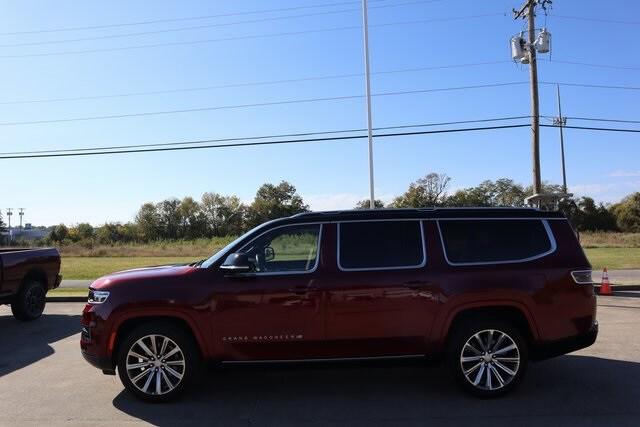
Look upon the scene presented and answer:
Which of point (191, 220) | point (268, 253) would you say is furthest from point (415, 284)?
point (191, 220)

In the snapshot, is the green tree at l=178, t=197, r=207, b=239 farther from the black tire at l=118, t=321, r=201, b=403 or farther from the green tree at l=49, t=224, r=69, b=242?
the black tire at l=118, t=321, r=201, b=403

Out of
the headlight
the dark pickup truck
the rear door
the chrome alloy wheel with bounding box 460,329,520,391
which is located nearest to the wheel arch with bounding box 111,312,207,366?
the headlight

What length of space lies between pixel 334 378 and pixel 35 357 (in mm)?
4582

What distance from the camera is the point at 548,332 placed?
573 cm

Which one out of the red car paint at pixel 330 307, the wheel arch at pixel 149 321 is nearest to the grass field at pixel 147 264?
the wheel arch at pixel 149 321

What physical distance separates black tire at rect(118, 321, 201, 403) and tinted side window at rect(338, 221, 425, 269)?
1813 millimetres

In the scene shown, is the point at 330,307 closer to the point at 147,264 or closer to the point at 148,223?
the point at 147,264

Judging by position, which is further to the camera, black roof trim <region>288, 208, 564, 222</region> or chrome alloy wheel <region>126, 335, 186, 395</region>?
black roof trim <region>288, 208, 564, 222</region>

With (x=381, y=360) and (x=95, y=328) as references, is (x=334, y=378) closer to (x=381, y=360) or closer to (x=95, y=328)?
(x=381, y=360)

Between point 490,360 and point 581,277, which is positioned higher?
point 581,277

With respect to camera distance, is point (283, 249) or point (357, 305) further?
point (283, 249)

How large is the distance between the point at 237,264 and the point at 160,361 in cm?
131

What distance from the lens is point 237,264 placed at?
5.50 m

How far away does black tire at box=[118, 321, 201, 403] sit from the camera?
5.65 m
